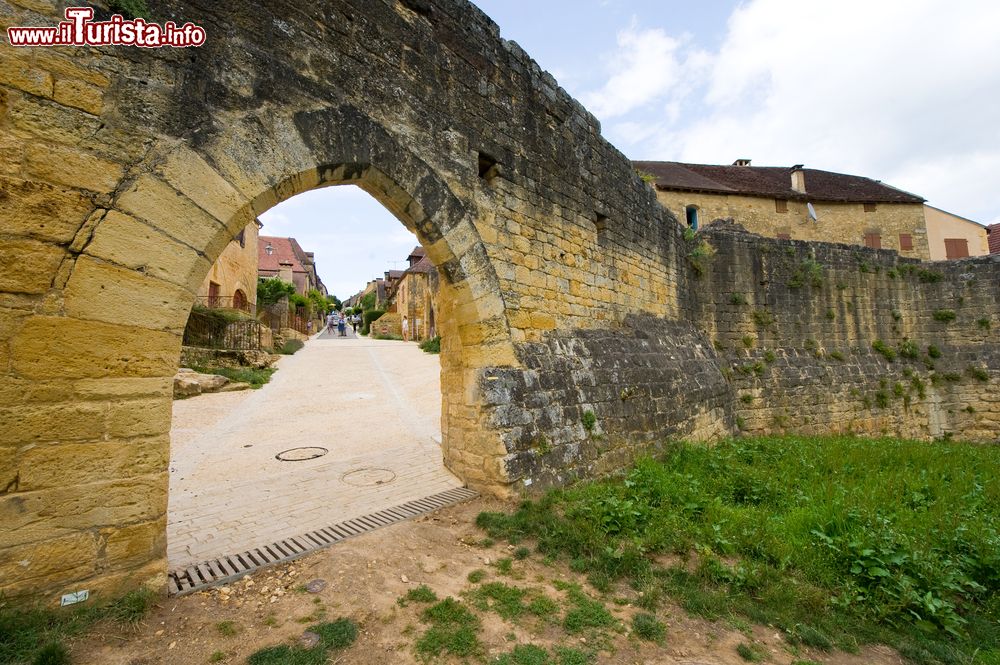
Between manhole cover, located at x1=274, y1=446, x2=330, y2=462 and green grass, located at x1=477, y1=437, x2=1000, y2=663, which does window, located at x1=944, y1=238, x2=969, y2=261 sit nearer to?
green grass, located at x1=477, y1=437, x2=1000, y2=663

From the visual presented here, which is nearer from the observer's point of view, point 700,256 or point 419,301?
point 700,256

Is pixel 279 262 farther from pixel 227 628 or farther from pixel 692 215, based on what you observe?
pixel 227 628

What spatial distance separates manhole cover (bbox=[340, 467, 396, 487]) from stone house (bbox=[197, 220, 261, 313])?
13.5 m

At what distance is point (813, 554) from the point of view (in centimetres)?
358

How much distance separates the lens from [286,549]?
3348 mm


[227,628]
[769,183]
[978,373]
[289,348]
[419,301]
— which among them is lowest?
[227,628]

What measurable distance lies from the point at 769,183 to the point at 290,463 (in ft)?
86.1

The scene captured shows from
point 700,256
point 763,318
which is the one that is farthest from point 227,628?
point 763,318

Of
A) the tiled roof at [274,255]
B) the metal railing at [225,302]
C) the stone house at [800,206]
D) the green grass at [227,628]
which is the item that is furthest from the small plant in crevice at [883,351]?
the tiled roof at [274,255]

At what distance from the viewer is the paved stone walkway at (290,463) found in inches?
152

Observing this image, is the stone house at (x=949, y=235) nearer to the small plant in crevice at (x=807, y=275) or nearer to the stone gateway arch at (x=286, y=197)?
the small plant in crevice at (x=807, y=275)

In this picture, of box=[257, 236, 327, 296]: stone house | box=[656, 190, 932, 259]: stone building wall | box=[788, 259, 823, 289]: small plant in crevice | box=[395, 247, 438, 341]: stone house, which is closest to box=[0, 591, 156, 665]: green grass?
box=[788, 259, 823, 289]: small plant in crevice

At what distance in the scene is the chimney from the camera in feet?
76.1

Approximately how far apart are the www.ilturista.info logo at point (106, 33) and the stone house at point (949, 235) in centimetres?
3125
